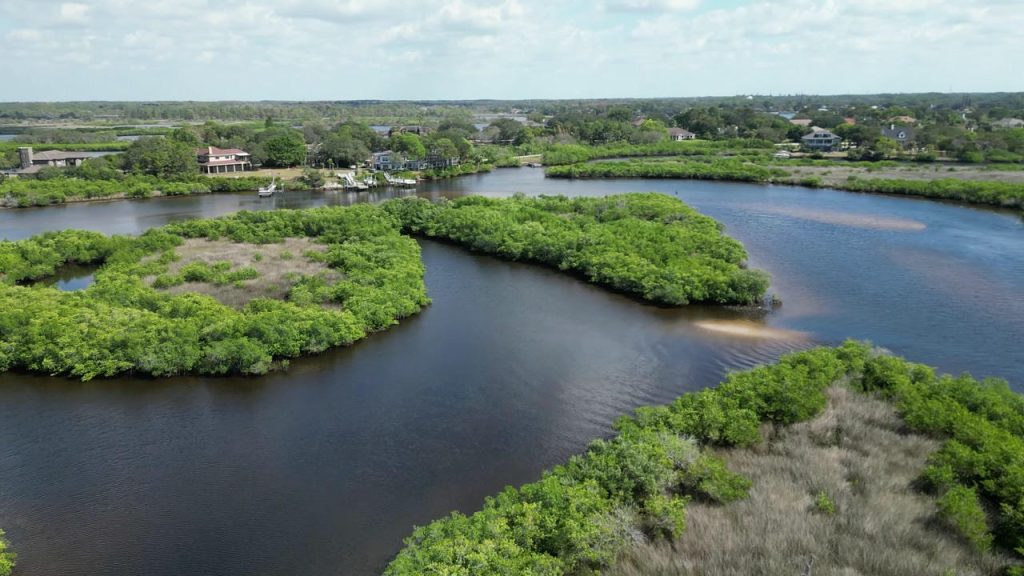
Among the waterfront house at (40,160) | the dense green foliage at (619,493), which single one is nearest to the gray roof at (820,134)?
the dense green foliage at (619,493)

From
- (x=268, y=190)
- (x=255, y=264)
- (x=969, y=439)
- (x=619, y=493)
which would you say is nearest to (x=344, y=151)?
(x=268, y=190)

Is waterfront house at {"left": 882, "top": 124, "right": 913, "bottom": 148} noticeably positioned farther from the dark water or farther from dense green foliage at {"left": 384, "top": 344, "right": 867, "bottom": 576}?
the dark water

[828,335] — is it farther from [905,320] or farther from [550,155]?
[550,155]

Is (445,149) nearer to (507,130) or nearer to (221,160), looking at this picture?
(221,160)

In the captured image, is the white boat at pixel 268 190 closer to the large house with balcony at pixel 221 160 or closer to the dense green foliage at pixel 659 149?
the large house with balcony at pixel 221 160

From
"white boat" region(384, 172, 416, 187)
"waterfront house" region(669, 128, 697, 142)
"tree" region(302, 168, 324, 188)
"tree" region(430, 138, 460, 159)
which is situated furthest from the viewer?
"waterfront house" region(669, 128, 697, 142)

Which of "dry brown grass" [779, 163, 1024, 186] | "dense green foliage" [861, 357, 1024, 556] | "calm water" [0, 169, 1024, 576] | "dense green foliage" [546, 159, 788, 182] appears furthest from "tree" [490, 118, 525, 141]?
"dense green foliage" [861, 357, 1024, 556]

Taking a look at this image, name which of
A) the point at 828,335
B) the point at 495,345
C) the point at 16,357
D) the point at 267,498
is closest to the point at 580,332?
the point at 495,345

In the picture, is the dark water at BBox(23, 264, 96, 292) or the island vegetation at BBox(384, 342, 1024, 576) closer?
the island vegetation at BBox(384, 342, 1024, 576)
